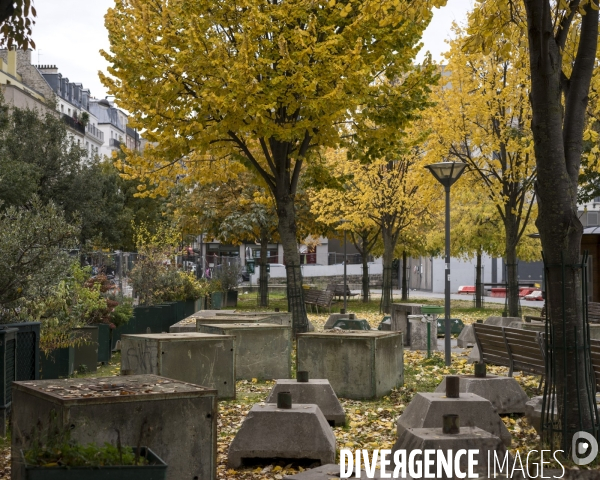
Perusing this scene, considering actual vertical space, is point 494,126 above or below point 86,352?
above

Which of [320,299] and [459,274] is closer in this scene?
[320,299]

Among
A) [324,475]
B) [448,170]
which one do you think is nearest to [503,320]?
[448,170]

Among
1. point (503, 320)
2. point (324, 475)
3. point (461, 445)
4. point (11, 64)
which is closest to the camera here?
point (324, 475)

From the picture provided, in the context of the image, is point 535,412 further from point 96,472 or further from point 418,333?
point 418,333

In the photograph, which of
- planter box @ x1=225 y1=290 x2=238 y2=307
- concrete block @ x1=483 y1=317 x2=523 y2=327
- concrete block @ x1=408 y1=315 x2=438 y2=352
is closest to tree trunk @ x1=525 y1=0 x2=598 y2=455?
concrete block @ x1=483 y1=317 x2=523 y2=327

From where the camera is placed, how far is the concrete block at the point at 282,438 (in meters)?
7.53

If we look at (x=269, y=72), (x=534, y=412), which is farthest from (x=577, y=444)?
(x=269, y=72)

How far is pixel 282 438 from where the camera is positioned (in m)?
7.57

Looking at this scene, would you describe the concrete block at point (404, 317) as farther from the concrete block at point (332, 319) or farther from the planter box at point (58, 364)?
the planter box at point (58, 364)

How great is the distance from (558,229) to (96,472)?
15.6 feet

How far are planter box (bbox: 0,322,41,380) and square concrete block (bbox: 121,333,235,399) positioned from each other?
142cm

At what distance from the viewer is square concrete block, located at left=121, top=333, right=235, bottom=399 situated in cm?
1070

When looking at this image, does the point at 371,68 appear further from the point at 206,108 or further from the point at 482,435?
the point at 482,435

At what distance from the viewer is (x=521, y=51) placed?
72.6 ft
